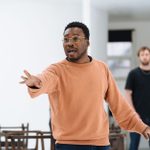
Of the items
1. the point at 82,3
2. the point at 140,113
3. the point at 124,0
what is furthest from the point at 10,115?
the point at 140,113

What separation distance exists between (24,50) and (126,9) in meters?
2.23

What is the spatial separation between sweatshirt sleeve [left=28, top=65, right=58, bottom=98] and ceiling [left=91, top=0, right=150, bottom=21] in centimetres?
594

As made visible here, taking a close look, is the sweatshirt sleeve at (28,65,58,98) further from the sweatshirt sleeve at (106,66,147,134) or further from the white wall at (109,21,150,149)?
the white wall at (109,21,150,149)

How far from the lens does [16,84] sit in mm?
7797

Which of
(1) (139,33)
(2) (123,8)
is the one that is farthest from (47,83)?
(1) (139,33)

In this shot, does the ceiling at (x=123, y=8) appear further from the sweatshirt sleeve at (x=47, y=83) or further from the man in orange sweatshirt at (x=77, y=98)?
the sweatshirt sleeve at (x=47, y=83)

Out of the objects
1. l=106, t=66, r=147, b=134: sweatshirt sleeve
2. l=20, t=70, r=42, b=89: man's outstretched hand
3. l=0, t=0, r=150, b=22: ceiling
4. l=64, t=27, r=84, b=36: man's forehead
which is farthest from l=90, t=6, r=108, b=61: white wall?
l=20, t=70, r=42, b=89: man's outstretched hand

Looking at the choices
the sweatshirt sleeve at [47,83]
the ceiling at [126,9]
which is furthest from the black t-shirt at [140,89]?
the ceiling at [126,9]

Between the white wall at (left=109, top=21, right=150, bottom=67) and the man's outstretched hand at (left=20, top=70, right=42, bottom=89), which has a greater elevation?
the white wall at (left=109, top=21, right=150, bottom=67)

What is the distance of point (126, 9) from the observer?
8891 mm

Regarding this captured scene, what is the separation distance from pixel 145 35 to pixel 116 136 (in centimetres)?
729

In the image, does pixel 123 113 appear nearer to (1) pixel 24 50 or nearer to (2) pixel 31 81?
(2) pixel 31 81

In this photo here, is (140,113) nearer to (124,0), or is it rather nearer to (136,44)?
(124,0)

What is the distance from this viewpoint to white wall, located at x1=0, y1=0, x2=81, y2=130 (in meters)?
7.77
